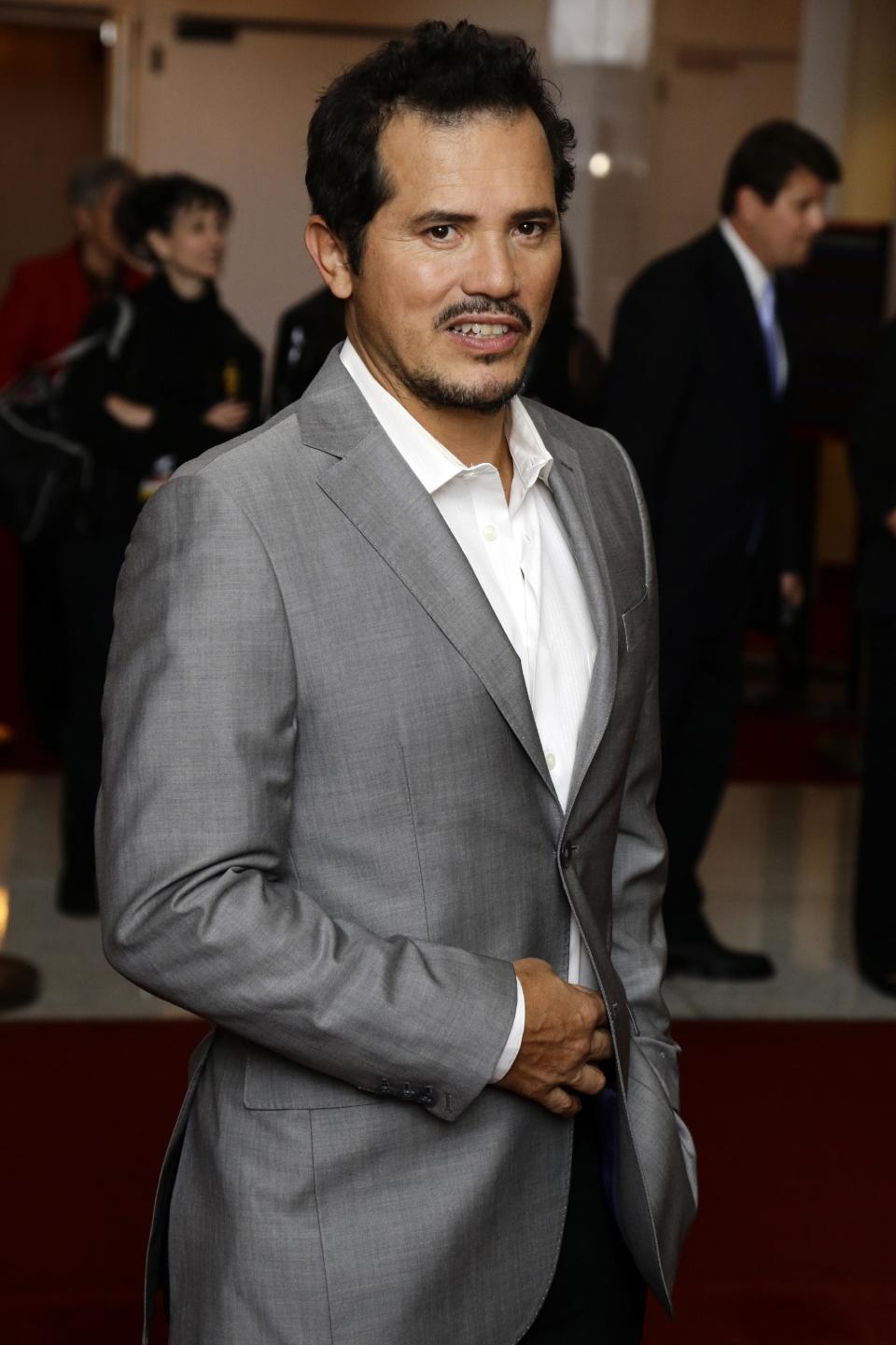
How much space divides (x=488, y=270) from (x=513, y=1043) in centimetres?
67

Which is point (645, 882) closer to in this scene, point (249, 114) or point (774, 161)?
point (774, 161)

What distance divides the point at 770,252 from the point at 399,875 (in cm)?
310

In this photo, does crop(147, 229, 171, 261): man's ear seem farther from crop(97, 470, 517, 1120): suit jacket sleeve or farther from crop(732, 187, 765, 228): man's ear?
crop(97, 470, 517, 1120): suit jacket sleeve

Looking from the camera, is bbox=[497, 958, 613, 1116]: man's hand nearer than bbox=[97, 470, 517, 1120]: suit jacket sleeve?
No

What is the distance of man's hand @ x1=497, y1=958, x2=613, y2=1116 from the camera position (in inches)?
63.1

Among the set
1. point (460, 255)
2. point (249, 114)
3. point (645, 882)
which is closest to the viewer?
point (460, 255)

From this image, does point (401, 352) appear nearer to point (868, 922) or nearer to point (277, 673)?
point (277, 673)

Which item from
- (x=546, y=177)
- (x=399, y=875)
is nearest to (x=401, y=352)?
(x=546, y=177)

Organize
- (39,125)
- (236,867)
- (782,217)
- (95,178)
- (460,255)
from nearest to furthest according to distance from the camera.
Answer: (236,867)
(460,255)
(782,217)
(95,178)
(39,125)

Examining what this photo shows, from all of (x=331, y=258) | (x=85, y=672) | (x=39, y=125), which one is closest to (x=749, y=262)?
(x=85, y=672)

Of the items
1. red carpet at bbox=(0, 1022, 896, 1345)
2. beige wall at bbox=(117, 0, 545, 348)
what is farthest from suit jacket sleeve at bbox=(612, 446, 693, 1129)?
beige wall at bbox=(117, 0, 545, 348)

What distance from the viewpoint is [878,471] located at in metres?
4.44

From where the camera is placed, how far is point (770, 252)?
4348mm

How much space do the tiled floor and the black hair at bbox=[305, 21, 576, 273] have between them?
9.41ft
